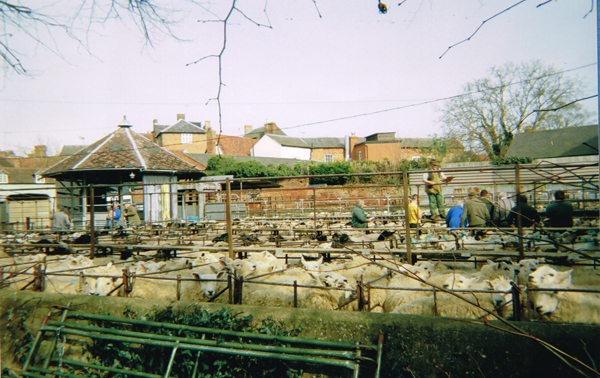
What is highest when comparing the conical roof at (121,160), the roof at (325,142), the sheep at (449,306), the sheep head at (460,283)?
the roof at (325,142)

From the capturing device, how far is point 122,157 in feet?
61.7

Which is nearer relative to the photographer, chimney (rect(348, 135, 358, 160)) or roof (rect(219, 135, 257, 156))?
roof (rect(219, 135, 257, 156))

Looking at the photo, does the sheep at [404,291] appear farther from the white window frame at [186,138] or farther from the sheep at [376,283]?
the white window frame at [186,138]

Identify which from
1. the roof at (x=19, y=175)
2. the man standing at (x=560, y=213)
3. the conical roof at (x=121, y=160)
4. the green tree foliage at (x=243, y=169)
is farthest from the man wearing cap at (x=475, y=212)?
the roof at (x=19, y=175)

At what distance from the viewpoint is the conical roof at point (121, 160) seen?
58.4ft

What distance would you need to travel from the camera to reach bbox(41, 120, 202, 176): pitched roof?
17922 millimetres

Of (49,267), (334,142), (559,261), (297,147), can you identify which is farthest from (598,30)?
(334,142)

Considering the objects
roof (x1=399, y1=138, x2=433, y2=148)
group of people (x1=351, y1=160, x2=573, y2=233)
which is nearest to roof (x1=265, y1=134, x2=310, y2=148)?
roof (x1=399, y1=138, x2=433, y2=148)

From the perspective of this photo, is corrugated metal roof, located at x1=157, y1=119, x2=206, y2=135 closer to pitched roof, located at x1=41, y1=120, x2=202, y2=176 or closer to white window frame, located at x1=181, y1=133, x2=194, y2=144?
white window frame, located at x1=181, y1=133, x2=194, y2=144

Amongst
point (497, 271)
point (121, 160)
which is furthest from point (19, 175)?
point (497, 271)

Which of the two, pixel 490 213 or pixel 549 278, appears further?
pixel 490 213

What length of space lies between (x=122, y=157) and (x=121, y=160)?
1.23ft

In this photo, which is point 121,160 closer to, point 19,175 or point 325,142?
point 19,175

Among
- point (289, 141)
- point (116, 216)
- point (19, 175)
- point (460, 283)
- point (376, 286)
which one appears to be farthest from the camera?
point (289, 141)
